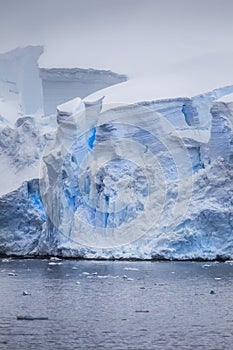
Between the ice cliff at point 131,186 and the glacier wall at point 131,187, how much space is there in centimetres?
4

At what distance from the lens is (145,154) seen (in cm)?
3247

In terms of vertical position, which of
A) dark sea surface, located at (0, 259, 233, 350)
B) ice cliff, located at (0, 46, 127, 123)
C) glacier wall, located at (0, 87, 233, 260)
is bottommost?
dark sea surface, located at (0, 259, 233, 350)

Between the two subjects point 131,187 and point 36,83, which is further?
point 36,83

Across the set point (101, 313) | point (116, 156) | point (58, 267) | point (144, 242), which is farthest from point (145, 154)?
point (101, 313)

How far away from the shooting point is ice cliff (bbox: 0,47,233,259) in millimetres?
29922

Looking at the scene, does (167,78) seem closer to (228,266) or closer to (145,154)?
(145,154)

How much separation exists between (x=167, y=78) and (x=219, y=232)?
12.9m

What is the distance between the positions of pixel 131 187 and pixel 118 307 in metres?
13.6

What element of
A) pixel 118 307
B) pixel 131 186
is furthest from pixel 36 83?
pixel 118 307

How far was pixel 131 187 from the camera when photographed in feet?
104

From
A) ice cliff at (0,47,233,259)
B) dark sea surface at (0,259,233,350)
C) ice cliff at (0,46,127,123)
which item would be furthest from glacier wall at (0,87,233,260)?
ice cliff at (0,46,127,123)

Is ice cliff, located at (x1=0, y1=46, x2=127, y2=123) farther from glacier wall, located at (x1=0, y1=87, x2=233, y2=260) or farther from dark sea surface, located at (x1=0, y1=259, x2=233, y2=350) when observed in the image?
dark sea surface, located at (x1=0, y1=259, x2=233, y2=350)

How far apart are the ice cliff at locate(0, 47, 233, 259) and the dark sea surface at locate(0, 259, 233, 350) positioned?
1.37 meters

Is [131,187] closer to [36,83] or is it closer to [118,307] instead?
[118,307]
